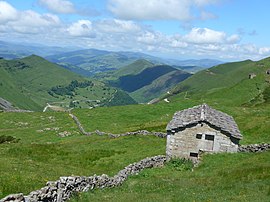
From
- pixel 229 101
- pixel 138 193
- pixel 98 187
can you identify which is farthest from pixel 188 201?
pixel 229 101

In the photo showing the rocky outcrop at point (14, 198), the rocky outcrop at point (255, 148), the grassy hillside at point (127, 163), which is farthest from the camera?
the rocky outcrop at point (255, 148)

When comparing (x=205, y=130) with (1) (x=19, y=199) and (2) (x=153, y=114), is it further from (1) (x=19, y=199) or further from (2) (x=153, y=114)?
(2) (x=153, y=114)

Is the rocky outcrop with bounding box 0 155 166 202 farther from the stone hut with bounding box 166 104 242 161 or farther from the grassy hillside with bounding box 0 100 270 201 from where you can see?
the stone hut with bounding box 166 104 242 161

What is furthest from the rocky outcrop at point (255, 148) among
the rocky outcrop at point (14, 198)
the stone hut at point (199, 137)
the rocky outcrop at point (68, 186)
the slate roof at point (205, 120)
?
the rocky outcrop at point (14, 198)

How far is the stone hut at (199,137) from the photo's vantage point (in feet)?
127

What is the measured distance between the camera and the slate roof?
127 ft

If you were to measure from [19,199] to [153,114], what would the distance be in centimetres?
7630

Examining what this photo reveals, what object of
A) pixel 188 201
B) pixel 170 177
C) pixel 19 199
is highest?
pixel 19 199

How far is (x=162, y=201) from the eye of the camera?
72.9ft

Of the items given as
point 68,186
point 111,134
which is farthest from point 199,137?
point 111,134

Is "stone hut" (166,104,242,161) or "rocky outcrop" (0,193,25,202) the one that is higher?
"rocky outcrop" (0,193,25,202)

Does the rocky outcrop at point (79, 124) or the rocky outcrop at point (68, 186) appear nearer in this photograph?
the rocky outcrop at point (68, 186)

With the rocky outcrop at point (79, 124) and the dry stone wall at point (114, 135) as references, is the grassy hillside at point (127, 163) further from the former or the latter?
the dry stone wall at point (114, 135)

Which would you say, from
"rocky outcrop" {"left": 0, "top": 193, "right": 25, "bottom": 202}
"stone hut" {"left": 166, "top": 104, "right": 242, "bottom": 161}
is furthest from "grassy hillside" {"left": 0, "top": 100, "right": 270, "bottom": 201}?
"rocky outcrop" {"left": 0, "top": 193, "right": 25, "bottom": 202}
